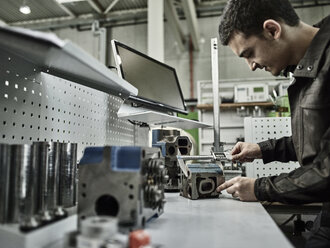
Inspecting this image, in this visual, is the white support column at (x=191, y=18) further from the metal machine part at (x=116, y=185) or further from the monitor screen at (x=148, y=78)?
the metal machine part at (x=116, y=185)

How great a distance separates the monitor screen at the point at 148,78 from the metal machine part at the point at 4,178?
697 mm

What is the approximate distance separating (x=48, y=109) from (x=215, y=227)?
2.09ft

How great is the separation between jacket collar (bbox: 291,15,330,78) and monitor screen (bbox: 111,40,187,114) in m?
0.67

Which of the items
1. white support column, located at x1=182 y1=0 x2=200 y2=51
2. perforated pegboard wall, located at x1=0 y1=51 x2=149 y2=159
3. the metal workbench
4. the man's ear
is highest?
white support column, located at x1=182 y1=0 x2=200 y2=51

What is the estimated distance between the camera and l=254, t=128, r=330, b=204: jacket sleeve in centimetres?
76

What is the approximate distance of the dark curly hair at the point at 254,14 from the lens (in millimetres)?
940

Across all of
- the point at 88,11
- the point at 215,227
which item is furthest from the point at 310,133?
the point at 88,11

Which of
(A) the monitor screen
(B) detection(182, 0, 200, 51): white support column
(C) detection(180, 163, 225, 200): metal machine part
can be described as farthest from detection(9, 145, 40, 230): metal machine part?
(B) detection(182, 0, 200, 51): white support column

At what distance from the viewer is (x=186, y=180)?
104 cm

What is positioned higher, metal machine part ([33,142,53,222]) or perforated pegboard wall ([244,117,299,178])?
perforated pegboard wall ([244,117,299,178])

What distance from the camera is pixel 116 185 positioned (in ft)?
1.87

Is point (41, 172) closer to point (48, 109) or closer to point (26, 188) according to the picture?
point (26, 188)

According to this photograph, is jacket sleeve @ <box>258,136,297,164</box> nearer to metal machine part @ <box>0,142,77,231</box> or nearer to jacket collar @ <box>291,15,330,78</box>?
jacket collar @ <box>291,15,330,78</box>

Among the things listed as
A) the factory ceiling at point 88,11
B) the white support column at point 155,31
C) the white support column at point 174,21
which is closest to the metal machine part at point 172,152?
the white support column at point 155,31
